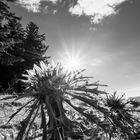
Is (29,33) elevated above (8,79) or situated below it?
above

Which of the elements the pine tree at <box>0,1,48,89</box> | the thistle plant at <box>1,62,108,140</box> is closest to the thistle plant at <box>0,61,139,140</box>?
the thistle plant at <box>1,62,108,140</box>

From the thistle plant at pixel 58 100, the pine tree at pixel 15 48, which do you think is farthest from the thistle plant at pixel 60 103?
the pine tree at pixel 15 48

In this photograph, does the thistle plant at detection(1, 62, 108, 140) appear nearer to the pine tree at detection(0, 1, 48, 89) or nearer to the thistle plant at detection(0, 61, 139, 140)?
the thistle plant at detection(0, 61, 139, 140)

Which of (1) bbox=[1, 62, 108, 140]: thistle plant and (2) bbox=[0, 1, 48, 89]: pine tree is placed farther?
(2) bbox=[0, 1, 48, 89]: pine tree

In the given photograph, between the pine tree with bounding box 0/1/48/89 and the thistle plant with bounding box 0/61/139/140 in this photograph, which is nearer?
the thistle plant with bounding box 0/61/139/140

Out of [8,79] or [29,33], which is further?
[29,33]

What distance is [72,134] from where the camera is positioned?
2027 millimetres

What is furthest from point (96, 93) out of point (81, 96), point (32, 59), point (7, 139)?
point (32, 59)

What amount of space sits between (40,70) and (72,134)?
1.02 metres

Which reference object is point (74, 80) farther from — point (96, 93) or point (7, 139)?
point (7, 139)

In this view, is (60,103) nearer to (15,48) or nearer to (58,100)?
(58,100)

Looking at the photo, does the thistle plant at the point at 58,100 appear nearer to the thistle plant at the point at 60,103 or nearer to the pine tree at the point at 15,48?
the thistle plant at the point at 60,103

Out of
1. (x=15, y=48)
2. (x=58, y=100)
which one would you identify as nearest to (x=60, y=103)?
(x=58, y=100)

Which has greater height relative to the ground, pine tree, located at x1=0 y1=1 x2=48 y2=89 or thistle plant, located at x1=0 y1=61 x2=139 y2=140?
pine tree, located at x1=0 y1=1 x2=48 y2=89
